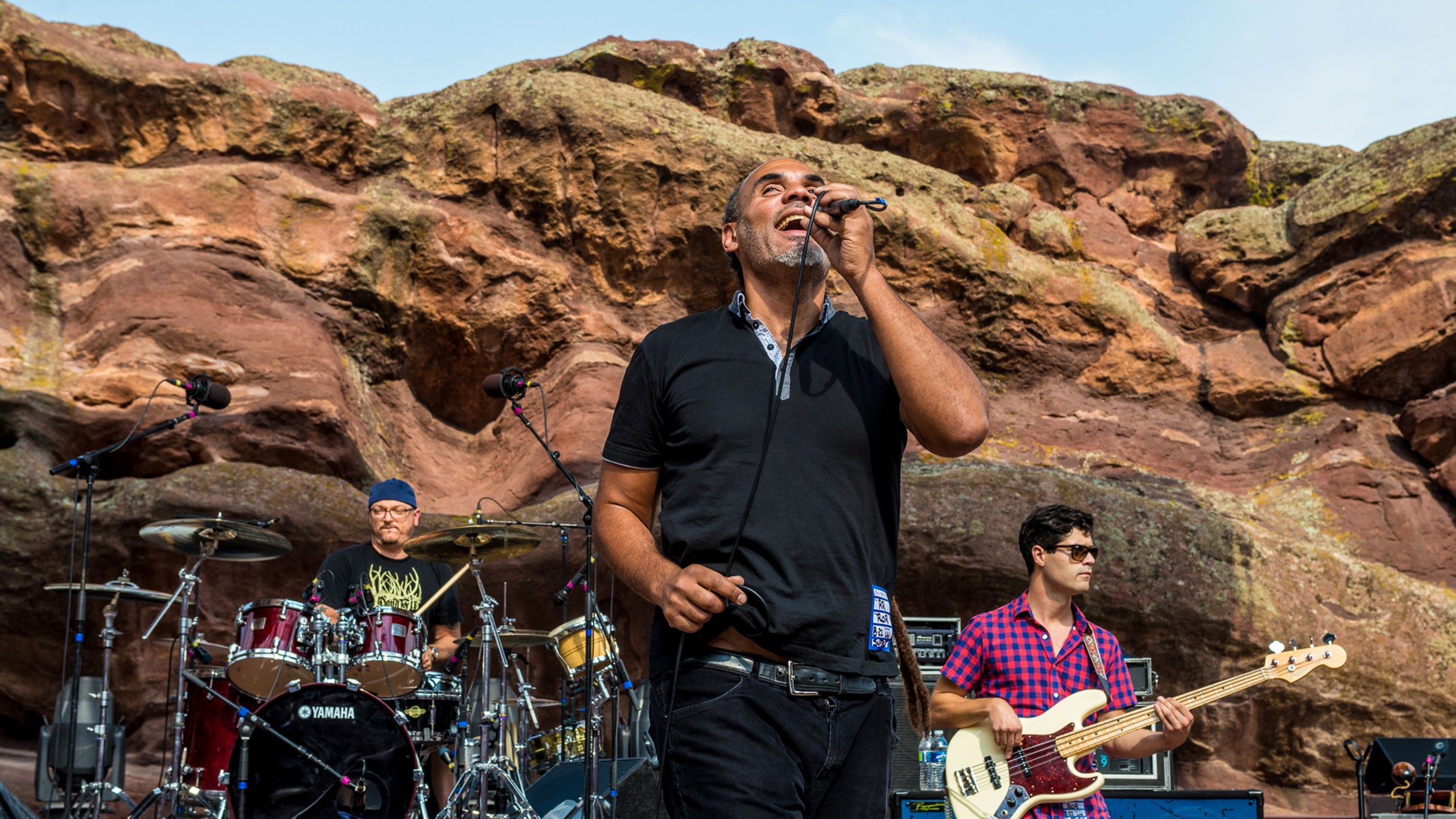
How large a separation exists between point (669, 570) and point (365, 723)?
4.90m

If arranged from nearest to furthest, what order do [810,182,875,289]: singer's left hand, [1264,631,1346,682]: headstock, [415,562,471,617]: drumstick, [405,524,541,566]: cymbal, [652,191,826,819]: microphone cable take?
[652,191,826,819]: microphone cable < [810,182,875,289]: singer's left hand < [1264,631,1346,682]: headstock < [405,524,541,566]: cymbal < [415,562,471,617]: drumstick

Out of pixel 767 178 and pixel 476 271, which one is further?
pixel 476 271

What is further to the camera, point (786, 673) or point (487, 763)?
point (487, 763)

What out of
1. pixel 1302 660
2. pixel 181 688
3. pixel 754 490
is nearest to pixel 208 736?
pixel 181 688

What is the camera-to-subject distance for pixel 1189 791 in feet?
19.1

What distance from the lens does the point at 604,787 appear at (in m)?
7.20

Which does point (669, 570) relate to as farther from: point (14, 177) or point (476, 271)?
point (14, 177)

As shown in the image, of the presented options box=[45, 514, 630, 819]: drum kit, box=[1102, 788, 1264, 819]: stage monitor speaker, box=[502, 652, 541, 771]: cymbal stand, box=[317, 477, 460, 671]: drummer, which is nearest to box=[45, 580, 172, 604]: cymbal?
box=[45, 514, 630, 819]: drum kit

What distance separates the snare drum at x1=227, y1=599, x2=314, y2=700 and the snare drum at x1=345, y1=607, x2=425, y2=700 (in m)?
0.30

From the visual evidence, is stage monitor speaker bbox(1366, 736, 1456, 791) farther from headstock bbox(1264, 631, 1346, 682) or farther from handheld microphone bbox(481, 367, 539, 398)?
handheld microphone bbox(481, 367, 539, 398)

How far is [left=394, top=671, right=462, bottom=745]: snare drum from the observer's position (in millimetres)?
7512

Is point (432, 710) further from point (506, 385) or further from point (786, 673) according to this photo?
point (786, 673)

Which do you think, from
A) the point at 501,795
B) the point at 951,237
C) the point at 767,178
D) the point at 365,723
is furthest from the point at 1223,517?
the point at 767,178

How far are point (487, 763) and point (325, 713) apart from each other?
3.02ft
